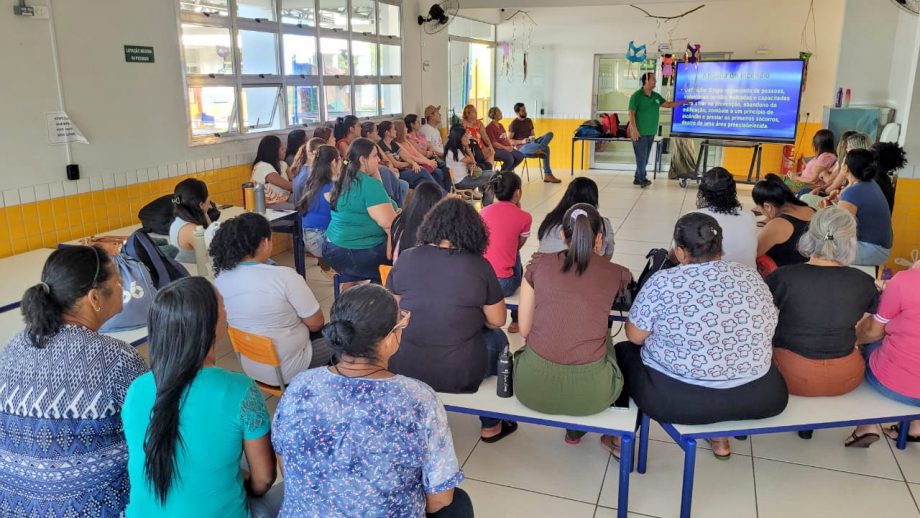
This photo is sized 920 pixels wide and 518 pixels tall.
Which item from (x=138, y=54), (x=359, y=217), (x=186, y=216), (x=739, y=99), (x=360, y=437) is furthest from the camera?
(x=739, y=99)

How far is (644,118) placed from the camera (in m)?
9.88

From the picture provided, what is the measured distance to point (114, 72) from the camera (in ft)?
14.3

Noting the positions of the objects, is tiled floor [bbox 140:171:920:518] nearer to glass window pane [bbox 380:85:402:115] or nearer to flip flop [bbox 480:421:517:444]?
flip flop [bbox 480:421:517:444]

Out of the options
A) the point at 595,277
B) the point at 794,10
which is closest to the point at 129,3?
the point at 595,277

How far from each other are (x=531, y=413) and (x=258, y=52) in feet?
15.6

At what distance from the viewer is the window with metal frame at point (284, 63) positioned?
525 cm

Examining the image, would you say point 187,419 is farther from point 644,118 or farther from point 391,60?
point 644,118

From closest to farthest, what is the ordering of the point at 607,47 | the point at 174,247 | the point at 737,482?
the point at 737,482 → the point at 174,247 → the point at 607,47

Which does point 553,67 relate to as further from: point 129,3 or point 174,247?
point 174,247

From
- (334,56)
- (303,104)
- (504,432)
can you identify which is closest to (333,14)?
(334,56)

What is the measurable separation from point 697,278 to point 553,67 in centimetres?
→ 986

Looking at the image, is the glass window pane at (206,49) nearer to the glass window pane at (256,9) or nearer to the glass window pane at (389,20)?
the glass window pane at (256,9)

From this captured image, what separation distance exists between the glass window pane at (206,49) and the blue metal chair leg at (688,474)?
14.5ft

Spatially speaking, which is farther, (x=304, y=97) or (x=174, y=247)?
(x=304, y=97)
